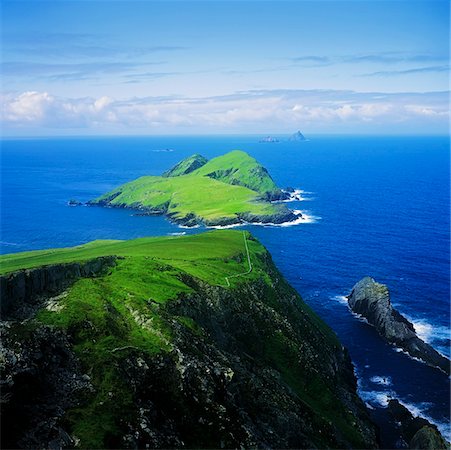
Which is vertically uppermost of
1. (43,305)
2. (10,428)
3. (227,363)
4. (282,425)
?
(43,305)

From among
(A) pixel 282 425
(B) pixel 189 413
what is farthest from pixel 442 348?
(B) pixel 189 413

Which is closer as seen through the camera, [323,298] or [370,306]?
[370,306]

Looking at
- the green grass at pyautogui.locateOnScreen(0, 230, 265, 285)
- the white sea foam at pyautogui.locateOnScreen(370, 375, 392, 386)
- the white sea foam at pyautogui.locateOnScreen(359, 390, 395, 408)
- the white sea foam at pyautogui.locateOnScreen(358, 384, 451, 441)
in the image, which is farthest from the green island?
the white sea foam at pyautogui.locateOnScreen(370, 375, 392, 386)

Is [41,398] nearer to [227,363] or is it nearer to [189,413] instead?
[189,413]

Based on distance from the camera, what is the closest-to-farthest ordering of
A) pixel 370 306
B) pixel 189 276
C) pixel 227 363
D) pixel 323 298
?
pixel 227 363, pixel 189 276, pixel 370 306, pixel 323 298

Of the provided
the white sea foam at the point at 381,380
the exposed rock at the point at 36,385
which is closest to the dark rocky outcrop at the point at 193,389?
the exposed rock at the point at 36,385

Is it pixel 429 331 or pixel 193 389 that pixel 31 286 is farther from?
pixel 429 331

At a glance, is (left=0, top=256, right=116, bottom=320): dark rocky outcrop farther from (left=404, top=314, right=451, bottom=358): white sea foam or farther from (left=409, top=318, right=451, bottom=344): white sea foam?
(left=409, top=318, right=451, bottom=344): white sea foam
